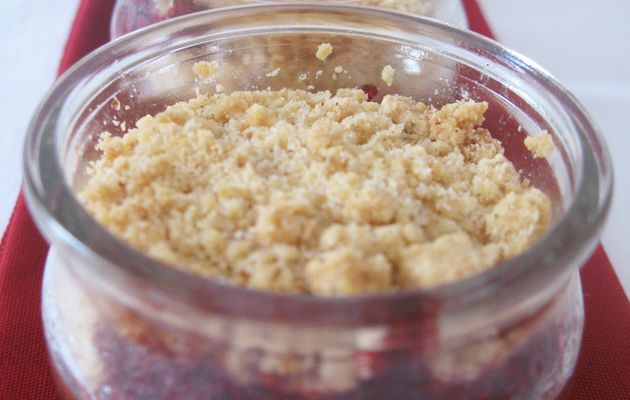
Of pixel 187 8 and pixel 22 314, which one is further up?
pixel 187 8

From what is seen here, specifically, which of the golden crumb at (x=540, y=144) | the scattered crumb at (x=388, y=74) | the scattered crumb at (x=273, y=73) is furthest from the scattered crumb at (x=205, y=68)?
the golden crumb at (x=540, y=144)

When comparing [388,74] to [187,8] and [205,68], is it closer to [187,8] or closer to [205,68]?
[205,68]

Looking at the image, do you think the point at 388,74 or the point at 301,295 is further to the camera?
the point at 388,74

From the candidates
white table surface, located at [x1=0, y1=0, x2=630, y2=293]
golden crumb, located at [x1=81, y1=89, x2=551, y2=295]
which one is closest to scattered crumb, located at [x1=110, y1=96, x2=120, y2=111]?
golden crumb, located at [x1=81, y1=89, x2=551, y2=295]

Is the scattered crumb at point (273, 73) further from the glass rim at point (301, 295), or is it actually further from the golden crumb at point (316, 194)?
the glass rim at point (301, 295)

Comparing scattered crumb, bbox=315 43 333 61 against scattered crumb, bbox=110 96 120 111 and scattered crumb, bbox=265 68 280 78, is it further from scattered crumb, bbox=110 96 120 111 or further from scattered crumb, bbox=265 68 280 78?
scattered crumb, bbox=110 96 120 111

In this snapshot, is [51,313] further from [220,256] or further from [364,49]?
[364,49]

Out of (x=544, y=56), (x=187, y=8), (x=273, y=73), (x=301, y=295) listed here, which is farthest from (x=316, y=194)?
(x=544, y=56)
